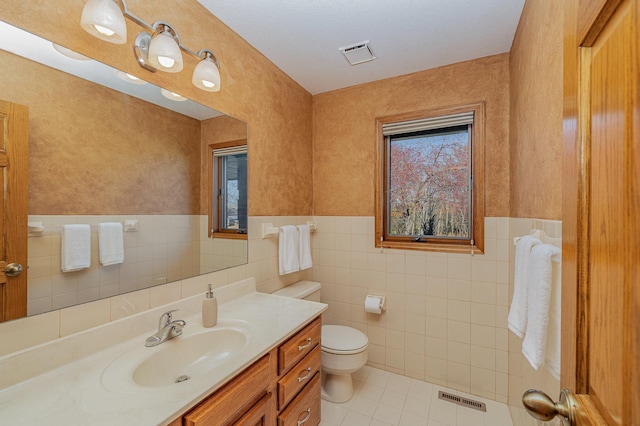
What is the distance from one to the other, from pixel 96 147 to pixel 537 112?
73.1 inches

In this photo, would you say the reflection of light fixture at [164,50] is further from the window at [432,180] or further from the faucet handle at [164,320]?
the window at [432,180]

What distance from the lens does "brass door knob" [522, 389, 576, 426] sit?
50 cm

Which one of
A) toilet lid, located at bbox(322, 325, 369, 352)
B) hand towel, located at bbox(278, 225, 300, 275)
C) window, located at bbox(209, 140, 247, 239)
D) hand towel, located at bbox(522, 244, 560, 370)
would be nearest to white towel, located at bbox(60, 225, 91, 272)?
window, located at bbox(209, 140, 247, 239)

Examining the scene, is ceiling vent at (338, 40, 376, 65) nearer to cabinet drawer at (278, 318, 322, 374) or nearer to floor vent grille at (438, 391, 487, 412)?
cabinet drawer at (278, 318, 322, 374)

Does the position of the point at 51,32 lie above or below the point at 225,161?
above

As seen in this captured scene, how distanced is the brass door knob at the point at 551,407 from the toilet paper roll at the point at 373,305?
5.37ft

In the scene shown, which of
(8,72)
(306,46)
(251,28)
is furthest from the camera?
(306,46)

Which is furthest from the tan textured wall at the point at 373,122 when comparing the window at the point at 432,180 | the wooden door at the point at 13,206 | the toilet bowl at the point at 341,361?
the wooden door at the point at 13,206

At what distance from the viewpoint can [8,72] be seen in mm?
851

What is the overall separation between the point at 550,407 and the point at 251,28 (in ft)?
6.76

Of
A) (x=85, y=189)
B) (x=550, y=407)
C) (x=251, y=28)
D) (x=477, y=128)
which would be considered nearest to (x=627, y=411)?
(x=550, y=407)

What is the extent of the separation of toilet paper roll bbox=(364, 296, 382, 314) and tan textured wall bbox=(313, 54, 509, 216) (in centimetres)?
69

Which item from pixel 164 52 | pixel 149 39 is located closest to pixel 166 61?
pixel 164 52

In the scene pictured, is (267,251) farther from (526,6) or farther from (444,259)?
(526,6)
